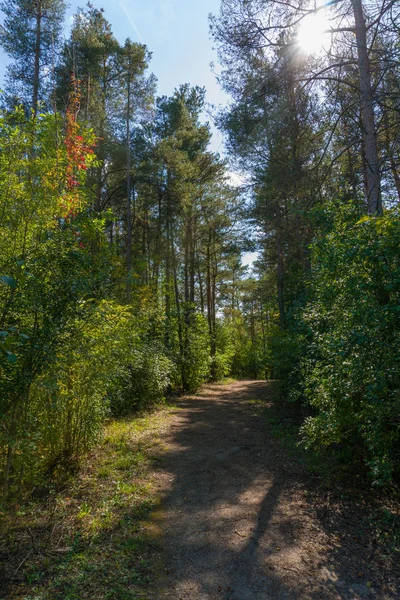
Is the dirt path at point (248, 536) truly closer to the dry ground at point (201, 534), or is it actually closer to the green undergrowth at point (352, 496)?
the dry ground at point (201, 534)

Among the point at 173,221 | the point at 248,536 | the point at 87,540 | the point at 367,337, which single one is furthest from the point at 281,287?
the point at 87,540

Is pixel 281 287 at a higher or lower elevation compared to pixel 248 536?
higher

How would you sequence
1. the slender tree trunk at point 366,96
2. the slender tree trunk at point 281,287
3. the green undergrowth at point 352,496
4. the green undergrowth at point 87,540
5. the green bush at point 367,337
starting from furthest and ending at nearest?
the slender tree trunk at point 281,287 < the slender tree trunk at point 366,96 < the green undergrowth at point 352,496 < the green bush at point 367,337 < the green undergrowth at point 87,540

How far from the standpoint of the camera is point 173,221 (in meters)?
14.4

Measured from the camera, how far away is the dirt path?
108 inches

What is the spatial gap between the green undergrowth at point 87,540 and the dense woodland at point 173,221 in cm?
42

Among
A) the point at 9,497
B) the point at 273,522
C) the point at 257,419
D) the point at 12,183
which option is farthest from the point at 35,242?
the point at 257,419

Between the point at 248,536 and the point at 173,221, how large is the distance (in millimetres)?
12387

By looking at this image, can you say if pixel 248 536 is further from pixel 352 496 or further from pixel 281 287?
pixel 281 287

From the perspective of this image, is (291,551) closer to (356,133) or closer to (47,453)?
(47,453)

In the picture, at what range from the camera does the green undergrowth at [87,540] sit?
8.96ft

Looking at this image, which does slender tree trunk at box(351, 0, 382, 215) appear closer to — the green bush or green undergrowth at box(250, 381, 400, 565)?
the green bush

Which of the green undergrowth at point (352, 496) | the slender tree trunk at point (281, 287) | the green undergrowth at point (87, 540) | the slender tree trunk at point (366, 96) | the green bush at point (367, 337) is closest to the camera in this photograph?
the green undergrowth at point (87, 540)

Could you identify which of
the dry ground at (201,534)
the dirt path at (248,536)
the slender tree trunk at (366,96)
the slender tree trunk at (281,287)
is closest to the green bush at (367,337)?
the dry ground at (201,534)
